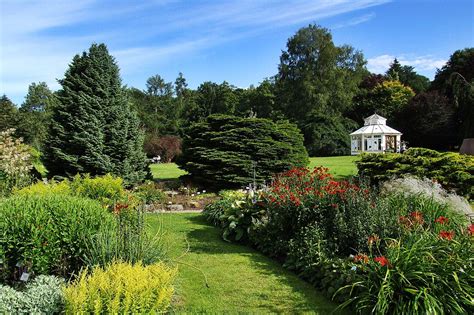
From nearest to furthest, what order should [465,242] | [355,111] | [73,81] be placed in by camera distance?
[465,242] → [73,81] → [355,111]

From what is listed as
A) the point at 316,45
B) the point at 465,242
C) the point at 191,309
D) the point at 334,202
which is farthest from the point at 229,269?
the point at 316,45

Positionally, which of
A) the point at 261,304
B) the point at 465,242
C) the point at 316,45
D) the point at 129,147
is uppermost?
the point at 316,45

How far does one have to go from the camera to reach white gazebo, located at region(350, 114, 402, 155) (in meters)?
28.5

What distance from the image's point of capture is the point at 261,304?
365 centimetres

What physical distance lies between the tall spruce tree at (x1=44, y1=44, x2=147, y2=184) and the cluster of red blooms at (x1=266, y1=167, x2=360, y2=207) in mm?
5500

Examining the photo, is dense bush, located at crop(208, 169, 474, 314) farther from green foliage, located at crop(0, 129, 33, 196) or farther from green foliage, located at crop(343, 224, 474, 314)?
green foliage, located at crop(0, 129, 33, 196)

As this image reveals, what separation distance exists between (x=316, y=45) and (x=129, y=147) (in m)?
25.8

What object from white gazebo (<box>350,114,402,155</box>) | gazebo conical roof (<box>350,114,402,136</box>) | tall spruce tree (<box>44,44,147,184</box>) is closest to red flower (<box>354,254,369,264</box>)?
tall spruce tree (<box>44,44,147,184</box>)

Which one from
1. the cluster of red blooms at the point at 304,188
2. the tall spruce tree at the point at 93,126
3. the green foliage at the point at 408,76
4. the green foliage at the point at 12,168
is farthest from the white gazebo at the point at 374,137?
the green foliage at the point at 12,168

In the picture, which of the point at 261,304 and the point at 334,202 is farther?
the point at 334,202

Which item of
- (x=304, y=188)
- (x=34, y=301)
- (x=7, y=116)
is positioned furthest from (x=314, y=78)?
(x=34, y=301)

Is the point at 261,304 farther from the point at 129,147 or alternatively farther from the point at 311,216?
the point at 129,147

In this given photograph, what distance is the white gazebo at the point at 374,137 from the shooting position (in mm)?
28516

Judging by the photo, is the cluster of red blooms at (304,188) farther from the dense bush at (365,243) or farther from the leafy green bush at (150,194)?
the leafy green bush at (150,194)
